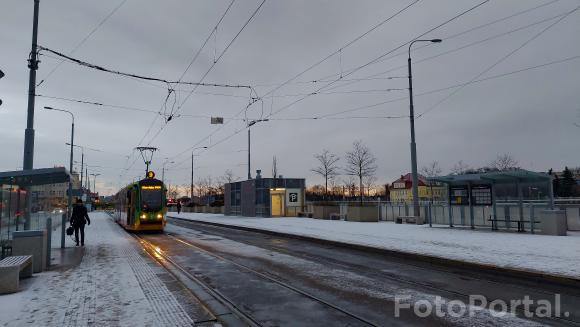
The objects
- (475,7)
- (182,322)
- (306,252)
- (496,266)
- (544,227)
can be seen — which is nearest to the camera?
(182,322)

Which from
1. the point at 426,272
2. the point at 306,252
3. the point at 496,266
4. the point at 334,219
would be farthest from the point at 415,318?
the point at 334,219

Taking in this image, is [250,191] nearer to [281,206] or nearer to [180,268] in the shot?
[281,206]

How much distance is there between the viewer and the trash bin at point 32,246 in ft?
33.3

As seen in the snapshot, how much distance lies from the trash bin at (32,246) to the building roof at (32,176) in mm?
1436

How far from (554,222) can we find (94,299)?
1637 centimetres

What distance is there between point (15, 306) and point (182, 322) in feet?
9.89

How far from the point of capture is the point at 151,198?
24.1 metres

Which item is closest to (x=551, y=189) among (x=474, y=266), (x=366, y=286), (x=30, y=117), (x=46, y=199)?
(x=474, y=266)

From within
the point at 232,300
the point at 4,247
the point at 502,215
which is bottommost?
the point at 232,300

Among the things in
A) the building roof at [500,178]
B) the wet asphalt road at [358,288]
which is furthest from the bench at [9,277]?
the building roof at [500,178]

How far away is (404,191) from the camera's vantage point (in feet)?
386

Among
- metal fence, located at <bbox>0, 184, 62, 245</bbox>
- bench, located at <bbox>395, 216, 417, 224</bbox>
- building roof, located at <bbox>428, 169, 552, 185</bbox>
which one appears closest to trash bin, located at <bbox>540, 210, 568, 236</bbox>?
building roof, located at <bbox>428, 169, 552, 185</bbox>

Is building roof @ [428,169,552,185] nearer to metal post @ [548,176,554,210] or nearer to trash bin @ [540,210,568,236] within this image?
metal post @ [548,176,554,210]

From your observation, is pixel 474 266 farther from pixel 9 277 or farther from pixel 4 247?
pixel 4 247
